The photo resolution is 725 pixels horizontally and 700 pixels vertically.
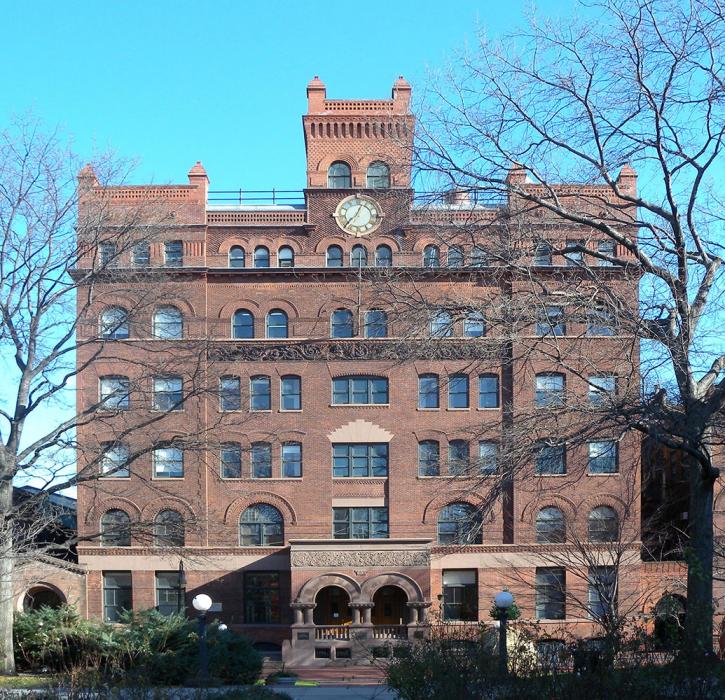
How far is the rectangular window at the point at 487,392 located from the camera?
39562 mm

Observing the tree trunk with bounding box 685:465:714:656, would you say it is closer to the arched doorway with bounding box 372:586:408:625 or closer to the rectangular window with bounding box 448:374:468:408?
the rectangular window with bounding box 448:374:468:408

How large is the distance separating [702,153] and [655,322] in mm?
2820

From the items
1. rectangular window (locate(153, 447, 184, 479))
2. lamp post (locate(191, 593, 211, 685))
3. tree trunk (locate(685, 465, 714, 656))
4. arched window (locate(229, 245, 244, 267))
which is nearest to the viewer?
tree trunk (locate(685, 465, 714, 656))

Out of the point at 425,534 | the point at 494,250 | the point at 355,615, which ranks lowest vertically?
the point at 355,615

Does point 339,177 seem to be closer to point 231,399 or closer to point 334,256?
point 334,256

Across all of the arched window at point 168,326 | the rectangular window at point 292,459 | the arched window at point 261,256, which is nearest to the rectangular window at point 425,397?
the rectangular window at point 292,459

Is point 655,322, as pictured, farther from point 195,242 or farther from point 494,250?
point 195,242

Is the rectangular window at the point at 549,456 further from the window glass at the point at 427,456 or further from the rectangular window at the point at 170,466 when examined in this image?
the rectangular window at the point at 170,466

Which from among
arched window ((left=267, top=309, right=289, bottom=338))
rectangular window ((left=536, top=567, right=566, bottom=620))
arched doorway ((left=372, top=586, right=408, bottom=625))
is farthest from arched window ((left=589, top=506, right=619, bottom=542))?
arched window ((left=267, top=309, right=289, bottom=338))

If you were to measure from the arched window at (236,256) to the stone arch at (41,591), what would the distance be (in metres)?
14.4

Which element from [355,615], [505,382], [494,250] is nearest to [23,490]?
[355,615]

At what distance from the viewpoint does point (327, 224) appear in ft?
132

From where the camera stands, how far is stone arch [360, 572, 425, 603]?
118 ft

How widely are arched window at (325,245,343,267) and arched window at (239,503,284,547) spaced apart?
1009 centimetres
